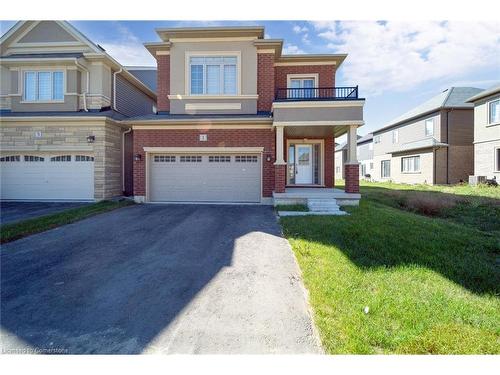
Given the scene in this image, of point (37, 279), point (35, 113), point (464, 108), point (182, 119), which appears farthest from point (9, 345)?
point (464, 108)

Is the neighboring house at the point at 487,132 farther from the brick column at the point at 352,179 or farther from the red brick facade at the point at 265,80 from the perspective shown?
the red brick facade at the point at 265,80

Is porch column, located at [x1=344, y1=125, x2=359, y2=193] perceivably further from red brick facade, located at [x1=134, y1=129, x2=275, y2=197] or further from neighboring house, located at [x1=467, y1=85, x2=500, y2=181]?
neighboring house, located at [x1=467, y1=85, x2=500, y2=181]

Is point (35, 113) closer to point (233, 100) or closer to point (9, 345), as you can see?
point (233, 100)

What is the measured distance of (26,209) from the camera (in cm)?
992

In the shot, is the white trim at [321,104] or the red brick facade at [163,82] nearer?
the white trim at [321,104]

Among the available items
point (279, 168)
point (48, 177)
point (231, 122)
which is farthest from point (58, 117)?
point (279, 168)

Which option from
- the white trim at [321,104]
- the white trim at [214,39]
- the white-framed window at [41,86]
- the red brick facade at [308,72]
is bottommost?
the white trim at [321,104]

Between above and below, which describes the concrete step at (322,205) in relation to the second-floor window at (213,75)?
below

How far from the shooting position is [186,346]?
8.71 ft

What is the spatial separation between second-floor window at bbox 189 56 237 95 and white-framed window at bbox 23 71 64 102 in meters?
6.65

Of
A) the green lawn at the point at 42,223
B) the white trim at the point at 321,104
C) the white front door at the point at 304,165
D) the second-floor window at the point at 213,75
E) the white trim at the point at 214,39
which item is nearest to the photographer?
the green lawn at the point at 42,223

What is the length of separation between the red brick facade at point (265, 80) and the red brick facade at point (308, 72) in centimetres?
121

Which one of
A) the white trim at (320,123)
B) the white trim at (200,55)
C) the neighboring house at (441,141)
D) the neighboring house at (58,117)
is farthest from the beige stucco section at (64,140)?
the neighboring house at (441,141)

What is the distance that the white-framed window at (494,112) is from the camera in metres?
16.8
